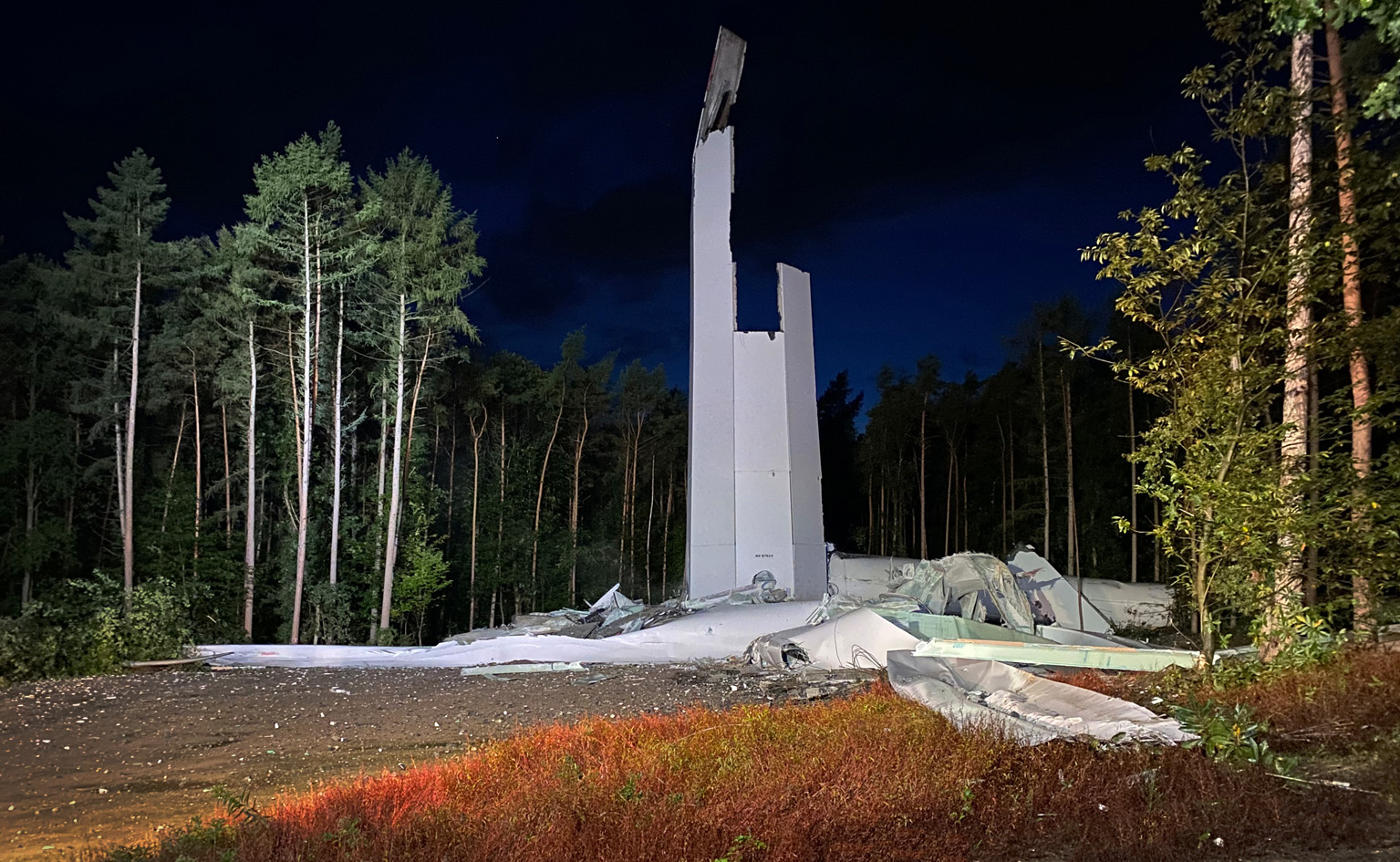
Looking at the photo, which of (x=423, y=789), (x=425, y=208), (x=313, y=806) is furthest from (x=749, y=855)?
(x=425, y=208)

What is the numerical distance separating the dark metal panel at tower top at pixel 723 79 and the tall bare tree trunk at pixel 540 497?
13327 mm

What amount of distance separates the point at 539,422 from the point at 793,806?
28.0 m

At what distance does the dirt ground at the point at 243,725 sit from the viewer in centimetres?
550

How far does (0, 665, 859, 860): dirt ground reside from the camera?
5496mm

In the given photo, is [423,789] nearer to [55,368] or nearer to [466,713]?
[466,713]

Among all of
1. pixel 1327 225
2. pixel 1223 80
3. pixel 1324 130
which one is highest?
pixel 1223 80

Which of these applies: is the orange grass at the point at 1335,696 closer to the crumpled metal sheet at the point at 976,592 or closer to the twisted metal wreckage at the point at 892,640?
the twisted metal wreckage at the point at 892,640

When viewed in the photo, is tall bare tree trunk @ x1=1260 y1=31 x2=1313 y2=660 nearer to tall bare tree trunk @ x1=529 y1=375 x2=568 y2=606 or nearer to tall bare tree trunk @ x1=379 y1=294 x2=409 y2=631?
tall bare tree trunk @ x1=379 y1=294 x2=409 y2=631

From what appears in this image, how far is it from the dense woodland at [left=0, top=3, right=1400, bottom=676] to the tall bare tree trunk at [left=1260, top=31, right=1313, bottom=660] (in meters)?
0.03

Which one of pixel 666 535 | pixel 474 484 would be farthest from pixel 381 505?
pixel 666 535

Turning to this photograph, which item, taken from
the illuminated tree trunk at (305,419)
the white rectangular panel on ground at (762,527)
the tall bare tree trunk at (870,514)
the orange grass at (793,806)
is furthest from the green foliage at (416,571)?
the tall bare tree trunk at (870,514)

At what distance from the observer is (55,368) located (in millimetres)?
24531

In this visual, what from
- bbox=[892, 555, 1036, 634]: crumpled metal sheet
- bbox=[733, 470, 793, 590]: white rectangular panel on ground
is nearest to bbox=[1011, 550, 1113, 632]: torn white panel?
bbox=[892, 555, 1036, 634]: crumpled metal sheet

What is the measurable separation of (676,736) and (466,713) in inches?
133
